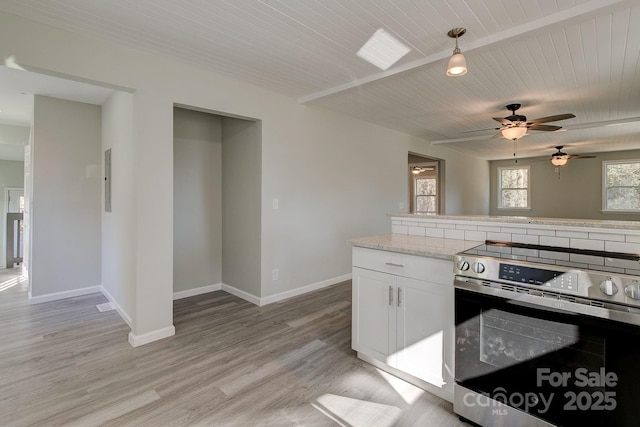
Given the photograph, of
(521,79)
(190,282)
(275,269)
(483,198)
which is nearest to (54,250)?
(190,282)

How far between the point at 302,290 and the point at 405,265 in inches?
89.1

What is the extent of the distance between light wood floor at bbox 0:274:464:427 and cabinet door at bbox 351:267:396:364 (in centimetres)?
16

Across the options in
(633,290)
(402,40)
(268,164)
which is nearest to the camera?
(633,290)

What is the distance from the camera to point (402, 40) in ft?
8.01

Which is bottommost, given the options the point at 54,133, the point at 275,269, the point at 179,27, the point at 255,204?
the point at 275,269

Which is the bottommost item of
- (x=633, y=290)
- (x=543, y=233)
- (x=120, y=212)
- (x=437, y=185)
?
(x=633, y=290)

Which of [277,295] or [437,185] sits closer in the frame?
[277,295]

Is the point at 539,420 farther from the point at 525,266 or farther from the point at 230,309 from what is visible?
the point at 230,309

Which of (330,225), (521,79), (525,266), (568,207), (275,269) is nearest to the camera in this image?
(525,266)

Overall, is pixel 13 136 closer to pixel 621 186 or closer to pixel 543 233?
pixel 543 233

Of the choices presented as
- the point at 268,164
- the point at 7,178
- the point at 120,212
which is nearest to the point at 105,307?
the point at 120,212

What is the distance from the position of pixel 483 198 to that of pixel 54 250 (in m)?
10.0

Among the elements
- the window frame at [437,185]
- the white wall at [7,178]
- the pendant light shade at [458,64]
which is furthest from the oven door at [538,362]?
the white wall at [7,178]

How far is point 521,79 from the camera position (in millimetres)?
3240
